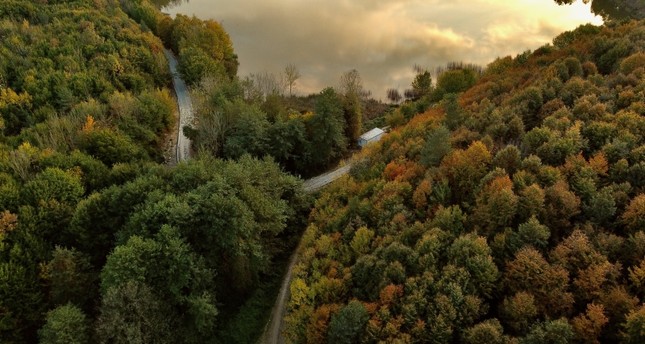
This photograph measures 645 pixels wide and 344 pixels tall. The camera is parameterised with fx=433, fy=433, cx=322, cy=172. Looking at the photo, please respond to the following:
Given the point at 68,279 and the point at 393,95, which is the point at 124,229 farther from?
the point at 393,95

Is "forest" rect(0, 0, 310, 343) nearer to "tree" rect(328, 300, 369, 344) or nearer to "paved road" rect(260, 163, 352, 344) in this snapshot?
"paved road" rect(260, 163, 352, 344)

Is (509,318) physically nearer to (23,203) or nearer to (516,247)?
(516,247)

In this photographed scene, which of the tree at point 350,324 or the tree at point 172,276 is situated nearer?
the tree at point 350,324

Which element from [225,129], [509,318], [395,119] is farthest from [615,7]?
[509,318]

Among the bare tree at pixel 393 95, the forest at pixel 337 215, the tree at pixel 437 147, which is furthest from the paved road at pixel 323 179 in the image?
the bare tree at pixel 393 95

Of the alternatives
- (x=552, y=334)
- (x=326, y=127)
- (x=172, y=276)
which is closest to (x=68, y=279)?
(x=172, y=276)

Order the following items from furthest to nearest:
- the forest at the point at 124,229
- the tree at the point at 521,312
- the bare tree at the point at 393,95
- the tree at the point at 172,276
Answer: the bare tree at the point at 393,95
the forest at the point at 124,229
the tree at the point at 172,276
the tree at the point at 521,312

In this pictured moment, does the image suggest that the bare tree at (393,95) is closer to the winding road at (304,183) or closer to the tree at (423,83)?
the tree at (423,83)
